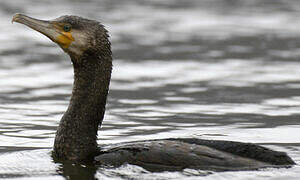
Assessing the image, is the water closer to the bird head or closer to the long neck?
the long neck

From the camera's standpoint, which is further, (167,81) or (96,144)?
(167,81)

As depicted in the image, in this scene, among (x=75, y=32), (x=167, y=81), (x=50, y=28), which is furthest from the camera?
(x=167, y=81)

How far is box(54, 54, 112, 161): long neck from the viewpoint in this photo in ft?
32.9

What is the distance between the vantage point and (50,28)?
33.4 ft

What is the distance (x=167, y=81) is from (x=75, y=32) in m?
5.50

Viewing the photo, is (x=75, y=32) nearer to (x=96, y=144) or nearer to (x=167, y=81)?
(x=96, y=144)

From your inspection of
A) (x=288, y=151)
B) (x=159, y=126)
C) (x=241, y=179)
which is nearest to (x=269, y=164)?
(x=241, y=179)

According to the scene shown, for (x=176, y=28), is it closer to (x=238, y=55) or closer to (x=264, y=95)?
(x=238, y=55)

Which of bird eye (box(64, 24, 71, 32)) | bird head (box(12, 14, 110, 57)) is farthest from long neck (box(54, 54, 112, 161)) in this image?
bird eye (box(64, 24, 71, 32))

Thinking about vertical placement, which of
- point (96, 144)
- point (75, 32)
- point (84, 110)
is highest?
point (75, 32)

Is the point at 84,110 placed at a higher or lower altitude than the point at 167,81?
lower

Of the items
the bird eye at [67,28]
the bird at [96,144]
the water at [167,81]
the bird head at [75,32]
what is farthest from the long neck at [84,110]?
the bird eye at [67,28]

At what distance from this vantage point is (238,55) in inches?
703

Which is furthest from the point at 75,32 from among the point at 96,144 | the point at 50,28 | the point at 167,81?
the point at 167,81
